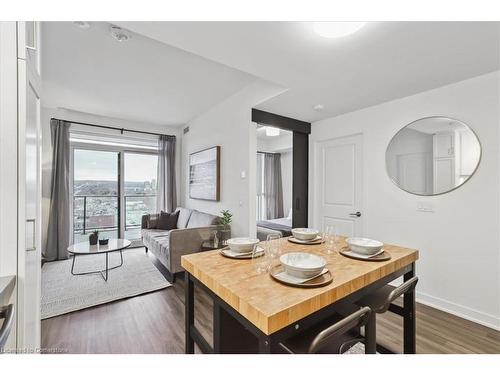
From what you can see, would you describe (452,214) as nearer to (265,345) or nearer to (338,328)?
(338,328)

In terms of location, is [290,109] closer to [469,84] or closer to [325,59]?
[325,59]

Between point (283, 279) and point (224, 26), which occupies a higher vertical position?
point (224, 26)

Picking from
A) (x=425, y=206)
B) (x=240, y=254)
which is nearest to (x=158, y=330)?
(x=240, y=254)

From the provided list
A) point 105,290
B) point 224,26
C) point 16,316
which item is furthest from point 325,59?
point 105,290

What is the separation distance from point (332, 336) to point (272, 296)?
0.81ft

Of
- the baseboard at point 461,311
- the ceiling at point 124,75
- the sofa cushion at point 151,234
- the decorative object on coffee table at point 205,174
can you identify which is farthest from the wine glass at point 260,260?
the sofa cushion at point 151,234

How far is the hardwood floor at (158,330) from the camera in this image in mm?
1701

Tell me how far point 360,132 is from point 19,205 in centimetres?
326

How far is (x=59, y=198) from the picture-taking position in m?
3.79

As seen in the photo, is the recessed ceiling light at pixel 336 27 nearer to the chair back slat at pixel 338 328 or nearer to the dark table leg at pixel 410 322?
the chair back slat at pixel 338 328

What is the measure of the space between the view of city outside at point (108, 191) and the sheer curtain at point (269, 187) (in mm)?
2632

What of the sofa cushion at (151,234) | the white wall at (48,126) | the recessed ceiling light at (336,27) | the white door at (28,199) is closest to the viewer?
the white door at (28,199)

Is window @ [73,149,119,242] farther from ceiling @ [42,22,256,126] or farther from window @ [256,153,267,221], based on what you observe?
window @ [256,153,267,221]
